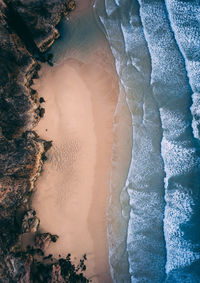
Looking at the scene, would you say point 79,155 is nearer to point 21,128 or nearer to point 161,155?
point 21,128

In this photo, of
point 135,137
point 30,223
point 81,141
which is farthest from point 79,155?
point 30,223

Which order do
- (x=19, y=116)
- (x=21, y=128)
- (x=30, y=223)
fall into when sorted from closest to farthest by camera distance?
1. (x=19, y=116)
2. (x=21, y=128)
3. (x=30, y=223)

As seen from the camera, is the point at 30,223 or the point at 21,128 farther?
the point at 30,223

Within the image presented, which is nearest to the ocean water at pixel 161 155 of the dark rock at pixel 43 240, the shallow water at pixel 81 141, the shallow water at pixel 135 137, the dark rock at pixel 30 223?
the shallow water at pixel 135 137

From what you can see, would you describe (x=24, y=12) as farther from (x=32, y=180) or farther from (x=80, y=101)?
(x=32, y=180)

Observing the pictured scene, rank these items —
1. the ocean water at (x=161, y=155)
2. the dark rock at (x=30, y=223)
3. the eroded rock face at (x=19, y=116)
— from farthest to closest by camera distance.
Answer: the ocean water at (x=161, y=155), the dark rock at (x=30, y=223), the eroded rock face at (x=19, y=116)

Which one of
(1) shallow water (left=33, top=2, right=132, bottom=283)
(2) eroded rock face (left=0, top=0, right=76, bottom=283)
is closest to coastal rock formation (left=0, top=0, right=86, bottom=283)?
(2) eroded rock face (left=0, top=0, right=76, bottom=283)

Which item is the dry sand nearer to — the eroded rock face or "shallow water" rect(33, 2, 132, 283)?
"shallow water" rect(33, 2, 132, 283)

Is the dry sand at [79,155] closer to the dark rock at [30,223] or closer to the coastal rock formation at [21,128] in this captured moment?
the dark rock at [30,223]
